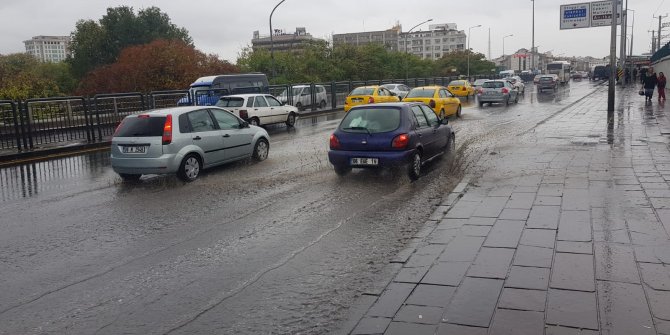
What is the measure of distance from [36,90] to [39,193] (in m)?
25.8

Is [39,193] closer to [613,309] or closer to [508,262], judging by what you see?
[508,262]

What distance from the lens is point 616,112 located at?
2338 centimetres

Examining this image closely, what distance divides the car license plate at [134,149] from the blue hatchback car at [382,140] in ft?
11.7

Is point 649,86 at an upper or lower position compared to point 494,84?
lower

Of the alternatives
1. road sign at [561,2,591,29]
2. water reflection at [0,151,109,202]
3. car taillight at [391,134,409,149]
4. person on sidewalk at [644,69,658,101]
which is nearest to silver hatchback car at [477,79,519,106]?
road sign at [561,2,591,29]

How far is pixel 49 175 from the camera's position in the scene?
12.3m

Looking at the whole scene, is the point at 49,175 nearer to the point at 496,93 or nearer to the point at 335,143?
the point at 335,143

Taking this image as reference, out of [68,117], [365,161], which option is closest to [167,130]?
[365,161]

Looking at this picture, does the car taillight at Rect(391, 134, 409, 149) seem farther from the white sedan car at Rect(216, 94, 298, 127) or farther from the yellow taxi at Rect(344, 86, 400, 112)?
the yellow taxi at Rect(344, 86, 400, 112)

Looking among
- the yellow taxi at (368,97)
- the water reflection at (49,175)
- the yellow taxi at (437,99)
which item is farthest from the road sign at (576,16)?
the water reflection at (49,175)

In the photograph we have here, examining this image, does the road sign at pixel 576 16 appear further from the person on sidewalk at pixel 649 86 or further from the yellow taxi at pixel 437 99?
the yellow taxi at pixel 437 99

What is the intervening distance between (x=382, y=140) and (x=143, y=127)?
181 inches

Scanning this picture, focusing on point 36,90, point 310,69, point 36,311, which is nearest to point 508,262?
point 36,311

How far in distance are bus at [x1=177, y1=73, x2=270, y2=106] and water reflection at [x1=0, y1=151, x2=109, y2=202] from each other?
823 centimetres
